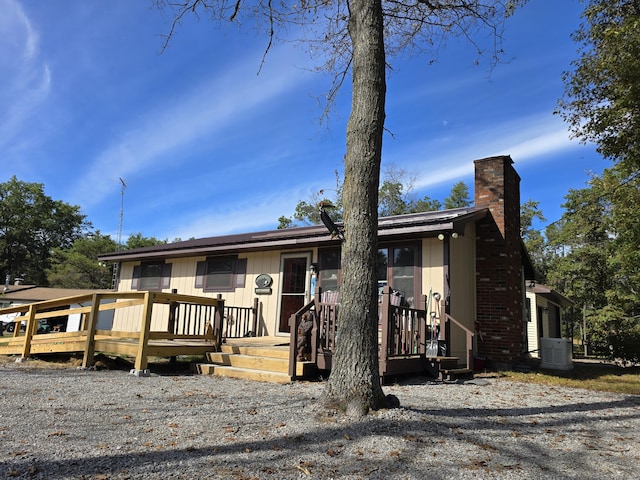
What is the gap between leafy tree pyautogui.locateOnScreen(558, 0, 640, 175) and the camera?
342 inches

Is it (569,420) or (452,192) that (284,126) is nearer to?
(569,420)

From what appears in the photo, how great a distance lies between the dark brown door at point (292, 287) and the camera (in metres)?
9.95

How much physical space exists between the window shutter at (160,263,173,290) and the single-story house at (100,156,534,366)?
0.45 metres

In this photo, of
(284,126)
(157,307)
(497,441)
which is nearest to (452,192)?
(284,126)

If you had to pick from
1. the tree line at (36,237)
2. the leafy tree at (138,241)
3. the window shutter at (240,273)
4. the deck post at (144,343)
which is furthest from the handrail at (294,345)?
the leafy tree at (138,241)

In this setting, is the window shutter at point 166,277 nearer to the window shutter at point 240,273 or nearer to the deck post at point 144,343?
the window shutter at point 240,273

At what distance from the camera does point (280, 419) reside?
370 cm

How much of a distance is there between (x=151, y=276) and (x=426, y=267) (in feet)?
26.8

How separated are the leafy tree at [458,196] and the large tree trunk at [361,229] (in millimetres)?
34422

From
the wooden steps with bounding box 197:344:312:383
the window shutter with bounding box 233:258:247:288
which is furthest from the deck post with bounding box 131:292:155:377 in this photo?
the window shutter with bounding box 233:258:247:288

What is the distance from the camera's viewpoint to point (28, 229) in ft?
144

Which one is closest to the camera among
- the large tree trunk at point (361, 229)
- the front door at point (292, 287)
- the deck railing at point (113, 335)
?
the large tree trunk at point (361, 229)

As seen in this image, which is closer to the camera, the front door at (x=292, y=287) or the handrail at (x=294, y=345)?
the handrail at (x=294, y=345)

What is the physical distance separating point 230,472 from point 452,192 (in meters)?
37.7
